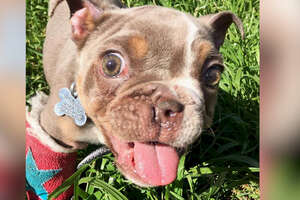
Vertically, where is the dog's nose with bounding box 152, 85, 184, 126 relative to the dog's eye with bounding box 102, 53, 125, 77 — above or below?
below

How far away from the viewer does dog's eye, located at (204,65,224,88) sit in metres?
1.58

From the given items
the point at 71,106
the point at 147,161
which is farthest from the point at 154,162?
the point at 71,106

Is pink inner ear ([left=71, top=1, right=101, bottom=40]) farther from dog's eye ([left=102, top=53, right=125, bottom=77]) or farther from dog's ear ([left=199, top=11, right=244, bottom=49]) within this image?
dog's ear ([left=199, top=11, right=244, bottom=49])

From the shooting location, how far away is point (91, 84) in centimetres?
155

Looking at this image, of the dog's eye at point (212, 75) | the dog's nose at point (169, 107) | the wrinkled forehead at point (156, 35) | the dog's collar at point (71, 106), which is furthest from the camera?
the dog's collar at point (71, 106)

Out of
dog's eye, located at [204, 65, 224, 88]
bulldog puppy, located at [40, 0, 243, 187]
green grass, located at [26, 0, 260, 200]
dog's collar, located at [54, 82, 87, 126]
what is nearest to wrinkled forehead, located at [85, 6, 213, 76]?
bulldog puppy, located at [40, 0, 243, 187]

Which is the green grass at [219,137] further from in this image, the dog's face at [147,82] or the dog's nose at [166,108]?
the dog's nose at [166,108]

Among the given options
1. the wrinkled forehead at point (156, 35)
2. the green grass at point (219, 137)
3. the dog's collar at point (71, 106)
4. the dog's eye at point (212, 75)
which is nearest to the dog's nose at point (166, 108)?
the wrinkled forehead at point (156, 35)

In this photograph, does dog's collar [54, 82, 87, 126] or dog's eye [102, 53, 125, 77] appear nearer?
dog's eye [102, 53, 125, 77]

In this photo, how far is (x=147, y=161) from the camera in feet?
4.81

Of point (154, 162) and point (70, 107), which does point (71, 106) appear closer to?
point (70, 107)

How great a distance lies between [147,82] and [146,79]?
2 cm

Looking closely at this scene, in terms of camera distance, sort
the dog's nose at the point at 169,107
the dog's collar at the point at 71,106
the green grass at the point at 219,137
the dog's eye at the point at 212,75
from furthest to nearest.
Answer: the green grass at the point at 219,137 < the dog's collar at the point at 71,106 < the dog's eye at the point at 212,75 < the dog's nose at the point at 169,107

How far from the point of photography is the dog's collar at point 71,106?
1.71m
